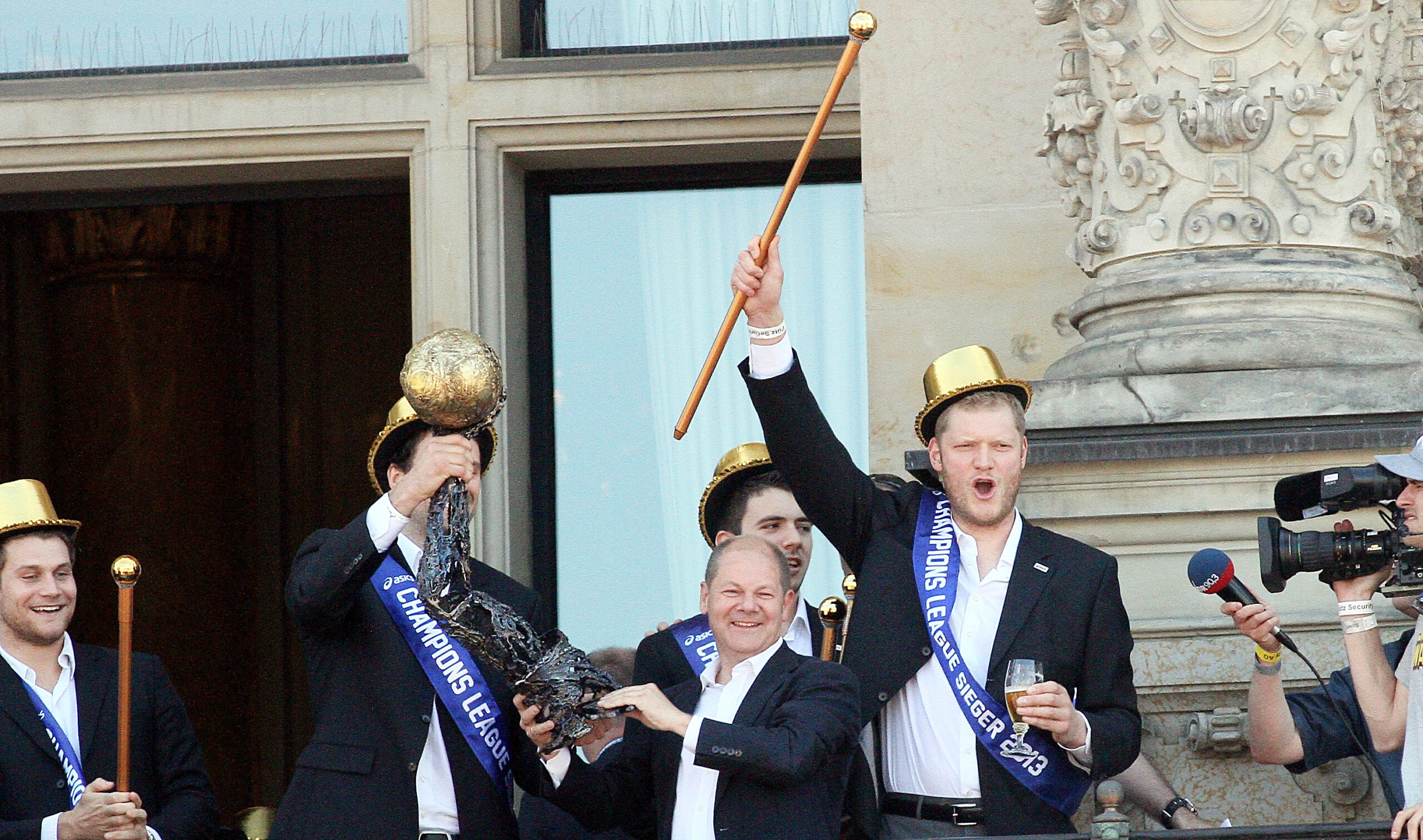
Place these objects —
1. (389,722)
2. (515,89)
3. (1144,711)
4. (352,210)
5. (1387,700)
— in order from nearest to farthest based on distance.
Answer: (1387,700)
(389,722)
(1144,711)
(515,89)
(352,210)

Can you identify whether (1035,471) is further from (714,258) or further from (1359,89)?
(714,258)

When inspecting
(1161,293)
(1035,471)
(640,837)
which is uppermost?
(1161,293)

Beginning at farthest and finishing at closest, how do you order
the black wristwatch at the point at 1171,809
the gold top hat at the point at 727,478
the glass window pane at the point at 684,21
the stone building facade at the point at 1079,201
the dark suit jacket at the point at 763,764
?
the glass window pane at the point at 684,21
the gold top hat at the point at 727,478
the stone building facade at the point at 1079,201
the black wristwatch at the point at 1171,809
the dark suit jacket at the point at 763,764

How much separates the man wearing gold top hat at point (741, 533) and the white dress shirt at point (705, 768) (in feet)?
0.52

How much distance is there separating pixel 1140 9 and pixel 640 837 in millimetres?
2389

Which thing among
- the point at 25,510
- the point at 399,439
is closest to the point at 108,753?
the point at 25,510

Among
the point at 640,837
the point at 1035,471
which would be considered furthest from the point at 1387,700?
the point at 640,837

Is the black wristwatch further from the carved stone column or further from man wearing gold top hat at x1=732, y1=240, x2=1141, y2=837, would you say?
the carved stone column

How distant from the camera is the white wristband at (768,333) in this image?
506 cm

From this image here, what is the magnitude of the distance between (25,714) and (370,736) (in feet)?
3.26

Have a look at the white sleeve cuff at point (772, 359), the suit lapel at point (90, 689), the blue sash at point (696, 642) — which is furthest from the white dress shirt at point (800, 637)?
the suit lapel at point (90, 689)

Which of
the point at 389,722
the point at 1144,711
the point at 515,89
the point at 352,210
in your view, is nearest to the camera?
the point at 389,722

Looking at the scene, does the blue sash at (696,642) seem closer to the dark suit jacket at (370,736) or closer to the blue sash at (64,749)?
the dark suit jacket at (370,736)

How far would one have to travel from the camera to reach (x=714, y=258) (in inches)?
321
